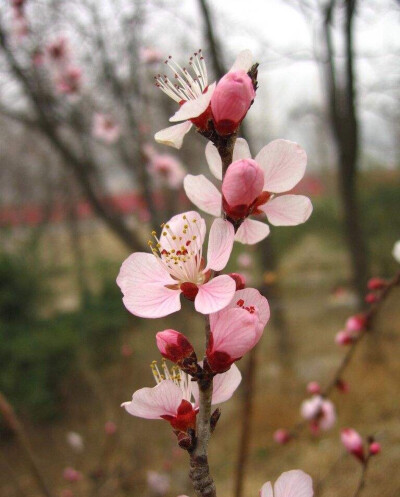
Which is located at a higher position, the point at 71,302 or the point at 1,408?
the point at 1,408

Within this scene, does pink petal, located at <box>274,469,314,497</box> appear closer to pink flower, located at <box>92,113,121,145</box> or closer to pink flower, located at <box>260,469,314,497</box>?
pink flower, located at <box>260,469,314,497</box>

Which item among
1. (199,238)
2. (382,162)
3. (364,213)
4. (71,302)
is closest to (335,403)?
(199,238)

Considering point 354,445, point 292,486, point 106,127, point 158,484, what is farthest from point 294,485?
point 106,127

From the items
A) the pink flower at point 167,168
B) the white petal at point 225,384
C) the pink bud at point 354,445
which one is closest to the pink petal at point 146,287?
the white petal at point 225,384

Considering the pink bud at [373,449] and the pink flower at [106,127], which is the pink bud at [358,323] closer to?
the pink bud at [373,449]

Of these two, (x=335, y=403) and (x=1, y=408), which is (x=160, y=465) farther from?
(x=1, y=408)
